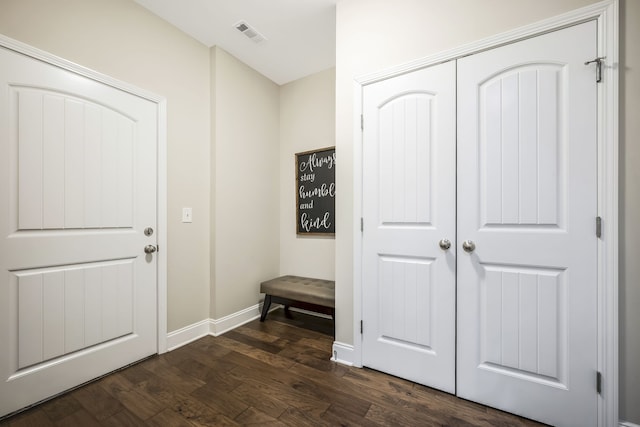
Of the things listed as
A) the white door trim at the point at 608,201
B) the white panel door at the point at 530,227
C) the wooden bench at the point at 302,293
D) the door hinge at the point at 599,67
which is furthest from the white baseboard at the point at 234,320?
the door hinge at the point at 599,67

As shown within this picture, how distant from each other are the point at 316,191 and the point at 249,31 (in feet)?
5.45

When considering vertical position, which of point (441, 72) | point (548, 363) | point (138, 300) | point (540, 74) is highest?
point (441, 72)

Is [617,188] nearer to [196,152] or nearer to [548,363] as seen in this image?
[548,363]

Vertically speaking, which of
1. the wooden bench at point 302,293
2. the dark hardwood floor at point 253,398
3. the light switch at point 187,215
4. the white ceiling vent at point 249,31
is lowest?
the dark hardwood floor at point 253,398

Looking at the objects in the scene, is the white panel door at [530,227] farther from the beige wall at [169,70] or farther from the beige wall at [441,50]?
the beige wall at [169,70]

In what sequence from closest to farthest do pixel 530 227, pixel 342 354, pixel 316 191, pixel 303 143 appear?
pixel 530 227
pixel 342 354
pixel 316 191
pixel 303 143

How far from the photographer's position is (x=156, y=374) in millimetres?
1898

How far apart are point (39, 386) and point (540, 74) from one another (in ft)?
11.1

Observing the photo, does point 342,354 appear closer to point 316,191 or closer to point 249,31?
point 316,191

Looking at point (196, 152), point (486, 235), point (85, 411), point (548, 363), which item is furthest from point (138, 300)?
point (548, 363)

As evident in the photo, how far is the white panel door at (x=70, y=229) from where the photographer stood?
4.99ft

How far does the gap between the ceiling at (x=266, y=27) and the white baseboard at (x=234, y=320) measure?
8.83 ft

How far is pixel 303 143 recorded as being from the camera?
3.22 meters

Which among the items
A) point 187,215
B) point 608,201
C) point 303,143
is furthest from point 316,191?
point 608,201
